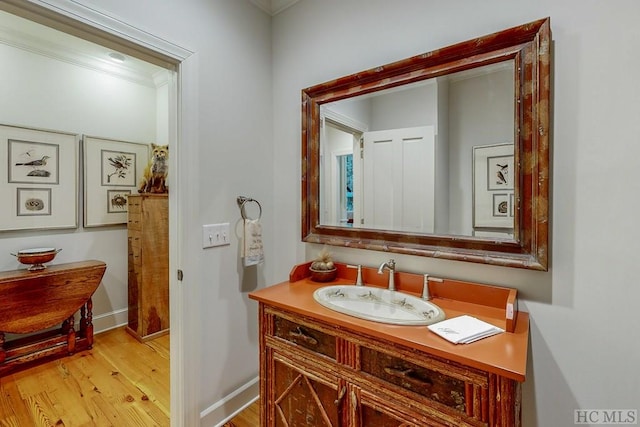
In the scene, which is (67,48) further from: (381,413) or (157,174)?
(381,413)

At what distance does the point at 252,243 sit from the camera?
1.80 m

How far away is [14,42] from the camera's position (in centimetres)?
245

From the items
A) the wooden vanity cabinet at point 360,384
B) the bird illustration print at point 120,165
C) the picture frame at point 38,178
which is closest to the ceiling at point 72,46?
the picture frame at point 38,178

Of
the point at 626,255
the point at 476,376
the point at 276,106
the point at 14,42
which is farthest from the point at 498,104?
the point at 14,42

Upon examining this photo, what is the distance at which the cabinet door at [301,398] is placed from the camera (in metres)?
1.20

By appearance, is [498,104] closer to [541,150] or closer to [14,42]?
[541,150]

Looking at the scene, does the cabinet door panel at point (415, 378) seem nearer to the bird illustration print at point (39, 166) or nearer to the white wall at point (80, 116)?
the white wall at point (80, 116)

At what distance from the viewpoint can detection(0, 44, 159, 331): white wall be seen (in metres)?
2.45

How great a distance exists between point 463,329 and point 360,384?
0.44 m

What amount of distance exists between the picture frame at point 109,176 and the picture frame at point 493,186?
11.0 feet

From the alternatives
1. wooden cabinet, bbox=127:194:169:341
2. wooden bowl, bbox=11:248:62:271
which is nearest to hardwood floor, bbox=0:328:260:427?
wooden cabinet, bbox=127:194:169:341

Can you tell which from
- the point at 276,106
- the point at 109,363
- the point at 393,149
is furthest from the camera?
the point at 109,363

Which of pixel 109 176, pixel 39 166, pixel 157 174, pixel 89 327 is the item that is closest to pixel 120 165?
pixel 109 176

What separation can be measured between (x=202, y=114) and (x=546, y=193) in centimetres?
169
